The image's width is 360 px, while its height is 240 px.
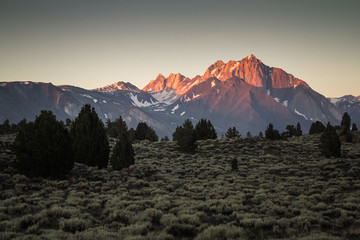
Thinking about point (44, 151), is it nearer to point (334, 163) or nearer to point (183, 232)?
point (183, 232)

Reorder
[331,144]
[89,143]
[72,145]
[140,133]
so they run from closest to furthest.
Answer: [72,145] → [89,143] → [331,144] → [140,133]

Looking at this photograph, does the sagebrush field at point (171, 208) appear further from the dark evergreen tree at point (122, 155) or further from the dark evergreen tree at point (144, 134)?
the dark evergreen tree at point (144, 134)

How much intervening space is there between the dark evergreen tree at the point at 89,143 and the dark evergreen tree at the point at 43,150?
5.84 meters

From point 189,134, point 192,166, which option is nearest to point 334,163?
point 192,166

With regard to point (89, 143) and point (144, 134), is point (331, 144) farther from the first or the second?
point (144, 134)

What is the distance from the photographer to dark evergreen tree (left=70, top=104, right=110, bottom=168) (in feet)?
91.5

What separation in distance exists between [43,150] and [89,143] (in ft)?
25.3

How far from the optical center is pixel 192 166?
3306 centimetres

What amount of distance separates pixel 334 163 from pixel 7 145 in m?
41.0

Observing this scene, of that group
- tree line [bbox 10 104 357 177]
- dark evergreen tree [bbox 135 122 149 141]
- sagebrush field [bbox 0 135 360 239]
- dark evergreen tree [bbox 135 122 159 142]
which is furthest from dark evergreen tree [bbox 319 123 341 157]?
dark evergreen tree [bbox 135 122 149 141]

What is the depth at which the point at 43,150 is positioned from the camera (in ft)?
66.4

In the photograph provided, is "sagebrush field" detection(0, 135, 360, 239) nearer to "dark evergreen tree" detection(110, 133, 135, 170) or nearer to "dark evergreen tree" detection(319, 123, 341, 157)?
"dark evergreen tree" detection(110, 133, 135, 170)

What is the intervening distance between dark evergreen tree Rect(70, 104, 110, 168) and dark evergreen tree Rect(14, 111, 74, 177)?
5.84 metres

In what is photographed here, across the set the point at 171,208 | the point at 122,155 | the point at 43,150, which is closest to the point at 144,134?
the point at 122,155
